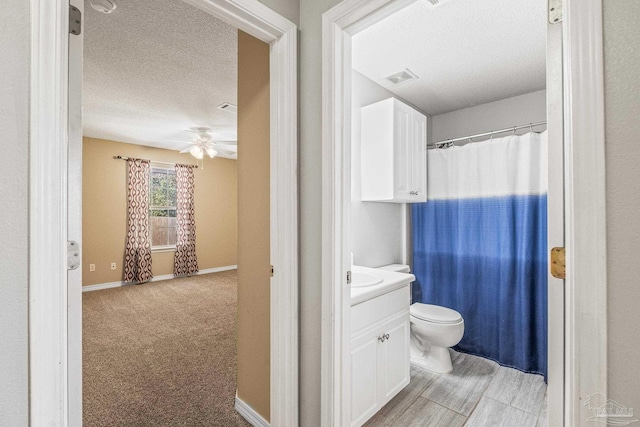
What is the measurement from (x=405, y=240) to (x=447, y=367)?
4.00 feet

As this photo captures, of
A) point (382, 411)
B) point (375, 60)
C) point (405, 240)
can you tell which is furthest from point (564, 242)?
point (405, 240)

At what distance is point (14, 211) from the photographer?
2.34 ft

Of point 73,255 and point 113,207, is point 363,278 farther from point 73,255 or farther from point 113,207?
point 113,207

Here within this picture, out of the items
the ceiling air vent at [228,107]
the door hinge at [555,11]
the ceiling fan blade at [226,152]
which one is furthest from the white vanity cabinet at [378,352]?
the ceiling fan blade at [226,152]

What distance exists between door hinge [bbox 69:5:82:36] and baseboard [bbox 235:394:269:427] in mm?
1937

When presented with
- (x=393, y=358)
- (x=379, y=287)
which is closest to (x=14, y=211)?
(x=379, y=287)

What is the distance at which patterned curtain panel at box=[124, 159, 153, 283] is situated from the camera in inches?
194

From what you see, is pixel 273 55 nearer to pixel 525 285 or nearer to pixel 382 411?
pixel 382 411

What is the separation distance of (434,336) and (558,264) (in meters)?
1.75

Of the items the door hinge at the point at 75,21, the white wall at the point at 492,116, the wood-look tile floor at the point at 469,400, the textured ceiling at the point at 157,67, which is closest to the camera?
the door hinge at the point at 75,21

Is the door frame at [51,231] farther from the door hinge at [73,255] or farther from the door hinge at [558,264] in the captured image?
the door hinge at [558,264]

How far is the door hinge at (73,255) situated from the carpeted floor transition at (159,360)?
1405 millimetres

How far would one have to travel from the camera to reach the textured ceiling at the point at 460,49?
172 cm

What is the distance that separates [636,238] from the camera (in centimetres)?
62
